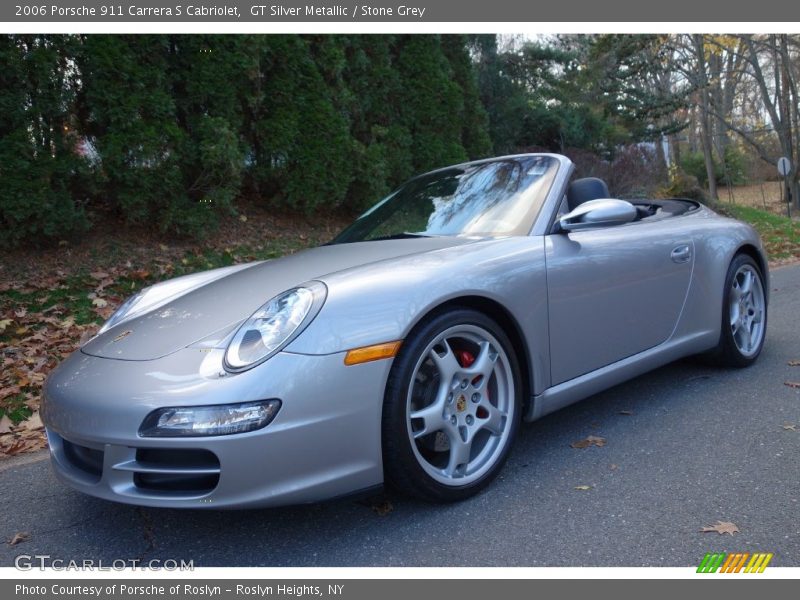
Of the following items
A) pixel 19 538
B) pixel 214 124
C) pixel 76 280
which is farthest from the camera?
pixel 214 124

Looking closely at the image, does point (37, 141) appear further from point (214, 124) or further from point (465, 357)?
point (465, 357)

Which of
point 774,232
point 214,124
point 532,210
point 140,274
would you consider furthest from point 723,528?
point 774,232

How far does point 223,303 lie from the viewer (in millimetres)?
2611

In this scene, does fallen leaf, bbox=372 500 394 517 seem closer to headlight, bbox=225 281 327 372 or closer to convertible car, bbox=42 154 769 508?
convertible car, bbox=42 154 769 508

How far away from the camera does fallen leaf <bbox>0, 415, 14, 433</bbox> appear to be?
3.75 metres

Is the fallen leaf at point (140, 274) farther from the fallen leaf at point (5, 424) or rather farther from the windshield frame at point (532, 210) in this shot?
the windshield frame at point (532, 210)

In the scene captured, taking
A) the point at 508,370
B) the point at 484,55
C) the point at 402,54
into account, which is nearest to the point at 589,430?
the point at 508,370

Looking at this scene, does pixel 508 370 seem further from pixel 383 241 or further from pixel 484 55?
pixel 484 55

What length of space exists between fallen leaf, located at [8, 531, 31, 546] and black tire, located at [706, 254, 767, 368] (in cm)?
350

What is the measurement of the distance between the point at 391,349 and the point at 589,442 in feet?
4.20

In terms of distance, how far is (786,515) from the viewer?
2275mm

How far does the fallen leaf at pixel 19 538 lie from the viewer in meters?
2.41

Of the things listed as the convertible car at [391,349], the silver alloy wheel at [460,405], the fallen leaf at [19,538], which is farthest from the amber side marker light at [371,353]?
the fallen leaf at [19,538]

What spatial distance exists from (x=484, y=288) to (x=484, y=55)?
13622mm
